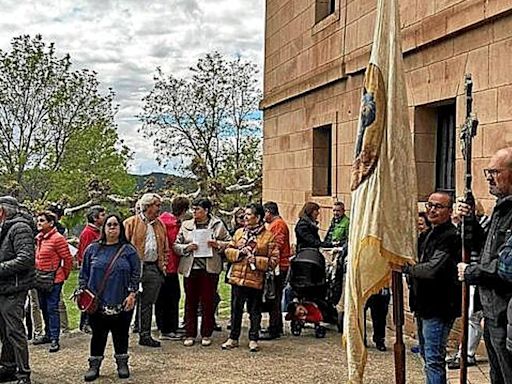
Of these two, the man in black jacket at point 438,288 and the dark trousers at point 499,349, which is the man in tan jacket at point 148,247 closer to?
the man in black jacket at point 438,288

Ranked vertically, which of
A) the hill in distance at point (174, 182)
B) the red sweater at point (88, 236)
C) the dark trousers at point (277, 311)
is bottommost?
the dark trousers at point (277, 311)

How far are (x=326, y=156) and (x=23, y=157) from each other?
1801 cm

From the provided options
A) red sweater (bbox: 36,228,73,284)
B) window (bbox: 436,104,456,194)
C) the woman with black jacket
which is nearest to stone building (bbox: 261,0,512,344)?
window (bbox: 436,104,456,194)

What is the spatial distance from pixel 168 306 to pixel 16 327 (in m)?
3.07

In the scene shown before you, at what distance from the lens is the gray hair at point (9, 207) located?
7762mm

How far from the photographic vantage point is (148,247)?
31.5 ft

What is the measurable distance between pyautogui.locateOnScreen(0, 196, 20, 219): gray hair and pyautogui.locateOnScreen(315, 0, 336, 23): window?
8.50 m

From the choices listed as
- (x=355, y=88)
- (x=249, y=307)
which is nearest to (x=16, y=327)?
(x=249, y=307)

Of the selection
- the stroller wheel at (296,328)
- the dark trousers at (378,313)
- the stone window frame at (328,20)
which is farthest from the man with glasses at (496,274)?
the stone window frame at (328,20)

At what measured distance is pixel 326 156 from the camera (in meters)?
15.0

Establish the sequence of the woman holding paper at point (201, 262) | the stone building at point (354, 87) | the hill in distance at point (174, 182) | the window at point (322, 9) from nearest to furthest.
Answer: the stone building at point (354, 87) → the woman holding paper at point (201, 262) → the window at point (322, 9) → the hill in distance at point (174, 182)

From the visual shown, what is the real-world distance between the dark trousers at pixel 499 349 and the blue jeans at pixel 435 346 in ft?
2.87

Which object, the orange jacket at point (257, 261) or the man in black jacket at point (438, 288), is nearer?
the man in black jacket at point (438, 288)

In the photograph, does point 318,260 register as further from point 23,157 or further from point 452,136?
point 23,157
